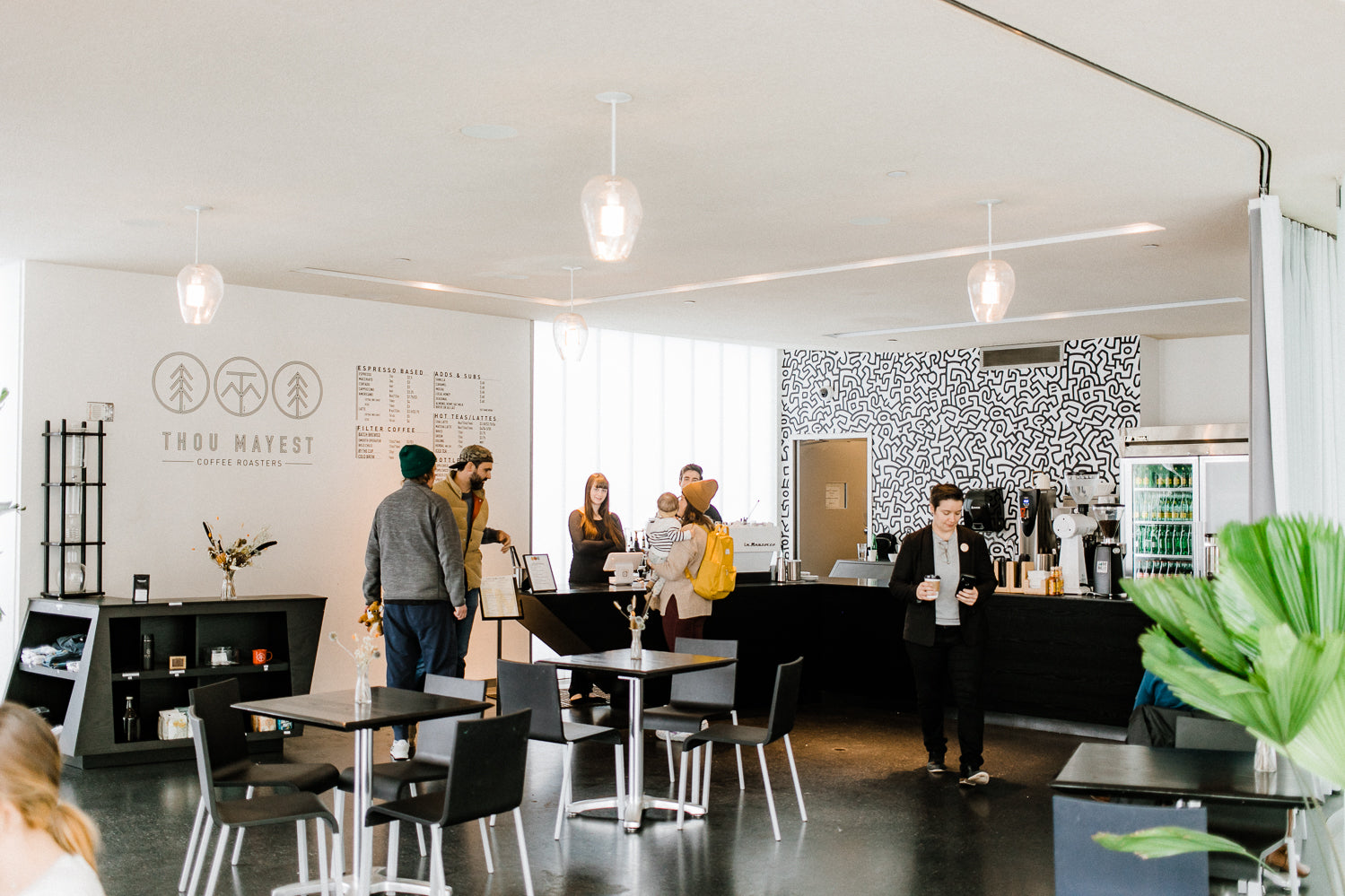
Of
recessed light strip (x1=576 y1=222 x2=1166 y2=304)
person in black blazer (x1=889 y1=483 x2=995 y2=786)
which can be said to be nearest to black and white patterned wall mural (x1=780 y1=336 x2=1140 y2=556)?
recessed light strip (x1=576 y1=222 x2=1166 y2=304)

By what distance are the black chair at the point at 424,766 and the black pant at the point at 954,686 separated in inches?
110

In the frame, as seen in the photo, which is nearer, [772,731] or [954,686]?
[772,731]

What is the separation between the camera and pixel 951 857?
17.1 feet

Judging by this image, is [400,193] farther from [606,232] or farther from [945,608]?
[945,608]

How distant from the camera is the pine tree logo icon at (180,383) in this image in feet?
26.1

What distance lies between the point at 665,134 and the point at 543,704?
8.07 feet

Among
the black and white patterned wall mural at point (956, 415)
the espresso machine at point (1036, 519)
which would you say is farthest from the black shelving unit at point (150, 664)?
the black and white patterned wall mural at point (956, 415)

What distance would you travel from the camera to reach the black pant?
664 cm

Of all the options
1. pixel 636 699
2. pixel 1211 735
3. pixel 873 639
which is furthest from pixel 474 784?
pixel 873 639

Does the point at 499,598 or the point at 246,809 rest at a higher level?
the point at 499,598

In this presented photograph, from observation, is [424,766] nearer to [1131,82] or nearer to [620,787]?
[620,787]

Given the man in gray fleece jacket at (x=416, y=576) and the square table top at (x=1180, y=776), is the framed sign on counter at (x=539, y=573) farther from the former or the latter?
the square table top at (x=1180, y=776)

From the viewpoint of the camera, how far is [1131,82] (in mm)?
4234

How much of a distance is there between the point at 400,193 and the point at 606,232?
1947mm
